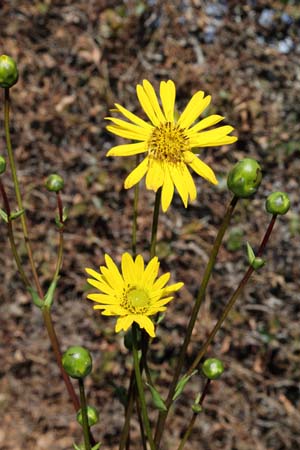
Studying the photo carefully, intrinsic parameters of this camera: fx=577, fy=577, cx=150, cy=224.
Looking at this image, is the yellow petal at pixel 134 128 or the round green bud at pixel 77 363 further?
the yellow petal at pixel 134 128

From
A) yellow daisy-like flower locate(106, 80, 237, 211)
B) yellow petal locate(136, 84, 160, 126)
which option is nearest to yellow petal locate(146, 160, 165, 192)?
yellow daisy-like flower locate(106, 80, 237, 211)

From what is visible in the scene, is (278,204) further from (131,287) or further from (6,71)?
(6,71)

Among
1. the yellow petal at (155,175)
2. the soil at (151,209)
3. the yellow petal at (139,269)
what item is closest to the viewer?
the yellow petal at (155,175)

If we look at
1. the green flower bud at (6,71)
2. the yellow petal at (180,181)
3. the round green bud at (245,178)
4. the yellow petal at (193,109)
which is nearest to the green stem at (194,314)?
the round green bud at (245,178)

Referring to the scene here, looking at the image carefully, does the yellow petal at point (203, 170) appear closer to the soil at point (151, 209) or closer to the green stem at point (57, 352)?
the green stem at point (57, 352)

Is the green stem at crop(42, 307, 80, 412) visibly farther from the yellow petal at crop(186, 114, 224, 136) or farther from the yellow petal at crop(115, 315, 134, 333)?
the yellow petal at crop(186, 114, 224, 136)

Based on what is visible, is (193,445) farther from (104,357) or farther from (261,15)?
(261,15)

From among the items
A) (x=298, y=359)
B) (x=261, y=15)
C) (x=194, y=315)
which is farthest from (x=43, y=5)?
(x=194, y=315)
